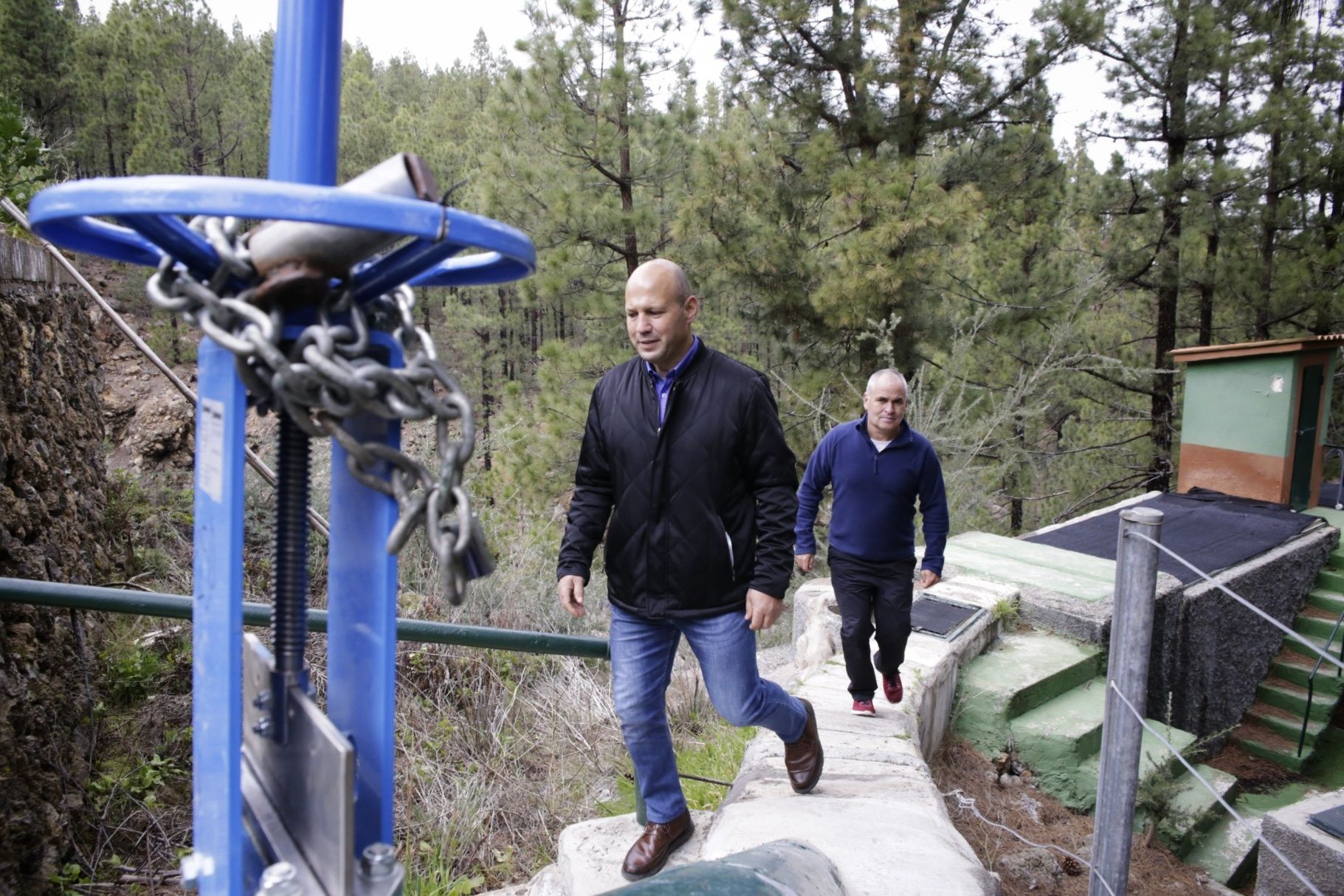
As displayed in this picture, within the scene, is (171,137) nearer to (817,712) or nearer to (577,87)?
(577,87)

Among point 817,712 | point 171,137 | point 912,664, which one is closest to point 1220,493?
point 912,664

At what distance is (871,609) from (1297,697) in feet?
18.6

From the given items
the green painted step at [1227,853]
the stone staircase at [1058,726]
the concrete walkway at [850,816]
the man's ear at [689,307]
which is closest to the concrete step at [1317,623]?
the green painted step at [1227,853]

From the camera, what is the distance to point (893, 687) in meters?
3.64

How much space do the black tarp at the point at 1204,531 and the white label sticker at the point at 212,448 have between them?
6363mm

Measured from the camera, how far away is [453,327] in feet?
74.5

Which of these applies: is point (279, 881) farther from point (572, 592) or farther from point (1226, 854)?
point (1226, 854)

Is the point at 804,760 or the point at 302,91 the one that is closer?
the point at 302,91

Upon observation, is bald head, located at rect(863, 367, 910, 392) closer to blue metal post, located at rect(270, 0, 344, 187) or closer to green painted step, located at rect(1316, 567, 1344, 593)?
blue metal post, located at rect(270, 0, 344, 187)

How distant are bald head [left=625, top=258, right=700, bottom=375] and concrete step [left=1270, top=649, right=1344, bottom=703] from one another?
7258 mm

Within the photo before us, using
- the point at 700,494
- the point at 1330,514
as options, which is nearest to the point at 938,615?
the point at 700,494

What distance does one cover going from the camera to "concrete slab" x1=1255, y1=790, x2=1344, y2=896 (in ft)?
12.0

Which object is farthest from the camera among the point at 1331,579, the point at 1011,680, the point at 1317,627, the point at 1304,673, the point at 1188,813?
the point at 1331,579

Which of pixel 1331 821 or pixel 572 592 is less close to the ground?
pixel 572 592
